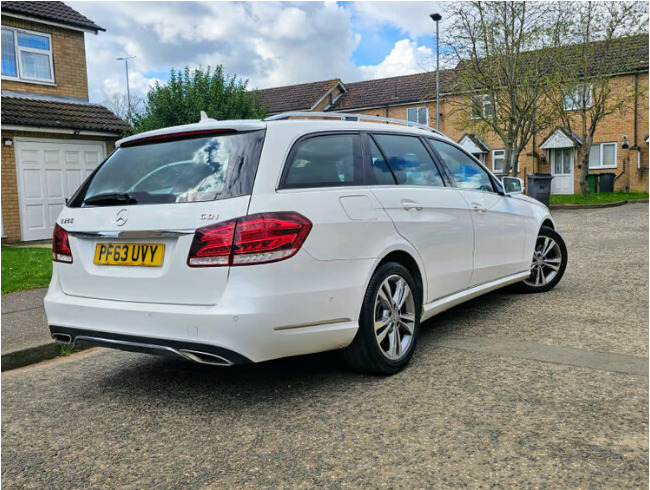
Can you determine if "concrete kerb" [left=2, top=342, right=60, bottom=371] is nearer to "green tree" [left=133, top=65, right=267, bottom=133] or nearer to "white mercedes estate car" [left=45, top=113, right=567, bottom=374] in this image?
"white mercedes estate car" [left=45, top=113, right=567, bottom=374]

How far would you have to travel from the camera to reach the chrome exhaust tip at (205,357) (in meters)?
3.25

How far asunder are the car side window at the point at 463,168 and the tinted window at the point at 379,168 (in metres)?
0.92

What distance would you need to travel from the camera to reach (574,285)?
6895 mm

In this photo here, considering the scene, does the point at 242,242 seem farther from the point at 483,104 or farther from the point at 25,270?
the point at 483,104

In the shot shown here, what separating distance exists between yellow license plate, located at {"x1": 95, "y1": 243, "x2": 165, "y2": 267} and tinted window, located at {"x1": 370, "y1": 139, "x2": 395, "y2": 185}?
1.56 meters

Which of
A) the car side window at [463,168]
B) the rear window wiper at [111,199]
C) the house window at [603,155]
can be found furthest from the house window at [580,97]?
the rear window wiper at [111,199]

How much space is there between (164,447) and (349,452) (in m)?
0.96

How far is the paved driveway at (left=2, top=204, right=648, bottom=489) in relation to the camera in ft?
8.91

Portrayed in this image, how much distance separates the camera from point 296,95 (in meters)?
43.2

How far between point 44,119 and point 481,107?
15190 millimetres

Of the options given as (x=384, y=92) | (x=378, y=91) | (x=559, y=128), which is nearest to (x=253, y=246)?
(x=559, y=128)

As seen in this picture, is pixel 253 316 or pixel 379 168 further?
pixel 379 168

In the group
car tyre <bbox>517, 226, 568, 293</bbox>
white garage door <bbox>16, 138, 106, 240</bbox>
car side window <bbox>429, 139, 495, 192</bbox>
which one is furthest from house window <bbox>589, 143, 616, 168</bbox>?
car side window <bbox>429, 139, 495, 192</bbox>

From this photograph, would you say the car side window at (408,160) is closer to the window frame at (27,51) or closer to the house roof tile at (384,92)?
the window frame at (27,51)
